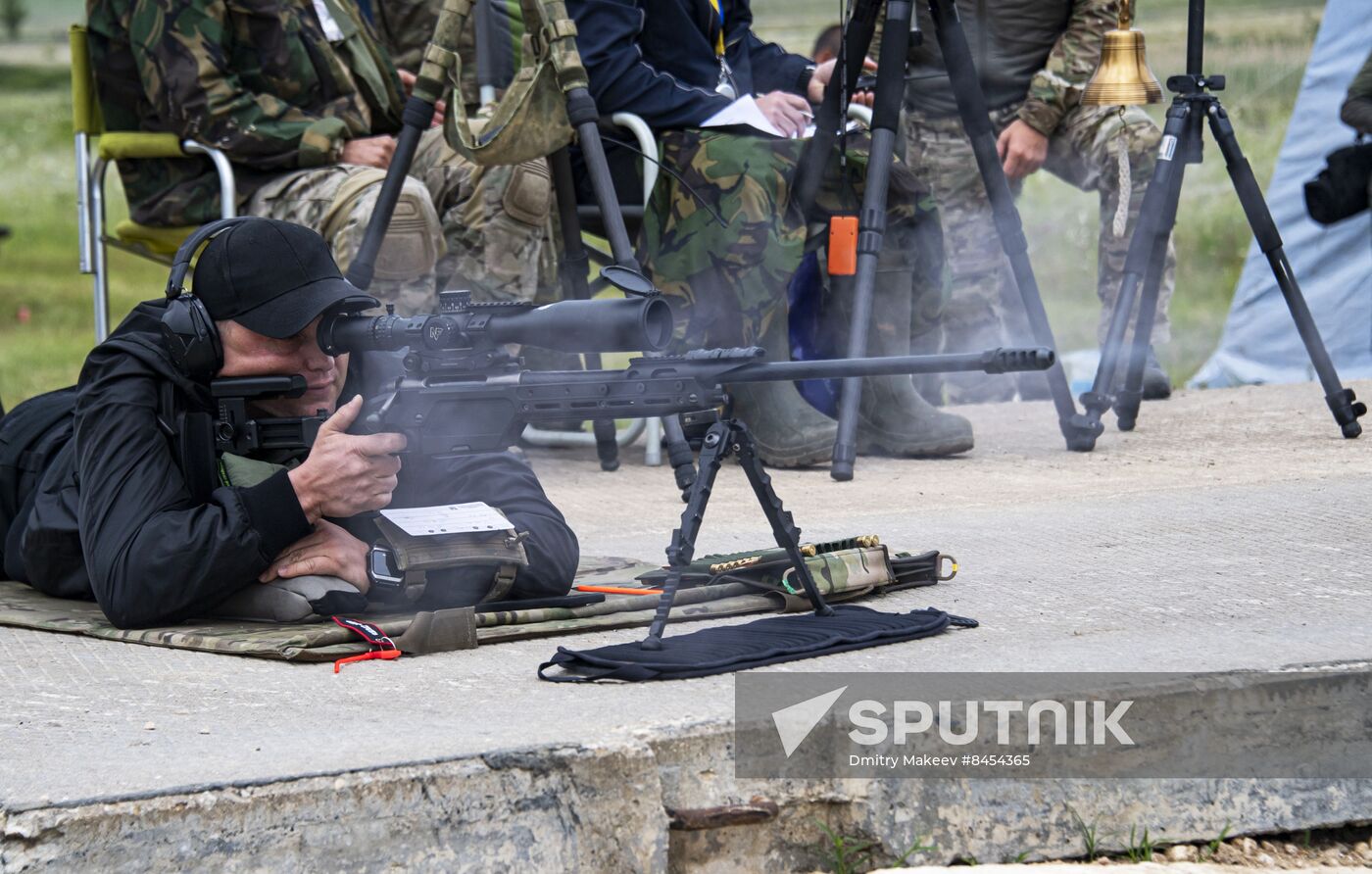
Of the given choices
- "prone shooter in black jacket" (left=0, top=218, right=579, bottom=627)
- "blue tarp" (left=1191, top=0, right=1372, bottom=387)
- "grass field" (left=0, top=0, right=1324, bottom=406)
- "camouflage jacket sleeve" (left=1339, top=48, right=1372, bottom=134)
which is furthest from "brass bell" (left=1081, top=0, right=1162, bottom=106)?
"grass field" (left=0, top=0, right=1324, bottom=406)

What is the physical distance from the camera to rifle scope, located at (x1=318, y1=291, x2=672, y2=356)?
8.88 ft

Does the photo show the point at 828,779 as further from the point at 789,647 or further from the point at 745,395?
the point at 745,395

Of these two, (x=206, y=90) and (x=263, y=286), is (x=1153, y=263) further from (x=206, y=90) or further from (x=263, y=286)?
(x=263, y=286)

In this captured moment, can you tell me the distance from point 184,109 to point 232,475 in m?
2.09

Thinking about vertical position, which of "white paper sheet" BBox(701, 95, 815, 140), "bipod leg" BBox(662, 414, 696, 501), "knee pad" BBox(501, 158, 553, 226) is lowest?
"bipod leg" BBox(662, 414, 696, 501)

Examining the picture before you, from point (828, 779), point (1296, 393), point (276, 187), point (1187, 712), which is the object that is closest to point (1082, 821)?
point (1187, 712)

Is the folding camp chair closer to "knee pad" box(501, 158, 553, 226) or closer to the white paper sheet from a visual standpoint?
"knee pad" box(501, 158, 553, 226)

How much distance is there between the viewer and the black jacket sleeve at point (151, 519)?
2.94 metres

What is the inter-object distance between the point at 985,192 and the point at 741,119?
166cm

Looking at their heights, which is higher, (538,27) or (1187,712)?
(538,27)

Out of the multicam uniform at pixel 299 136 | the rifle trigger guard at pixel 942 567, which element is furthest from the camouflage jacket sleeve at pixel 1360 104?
the rifle trigger guard at pixel 942 567

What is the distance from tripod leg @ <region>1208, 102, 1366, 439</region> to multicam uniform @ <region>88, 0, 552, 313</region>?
2107mm

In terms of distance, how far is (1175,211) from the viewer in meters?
5.20

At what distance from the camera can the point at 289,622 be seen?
312 centimetres
